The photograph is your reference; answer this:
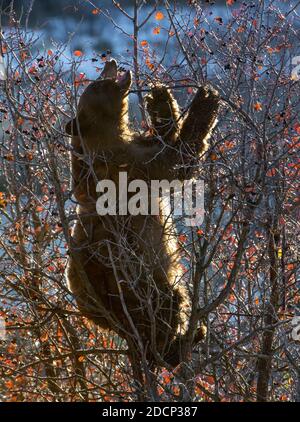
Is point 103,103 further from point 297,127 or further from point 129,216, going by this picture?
point 297,127

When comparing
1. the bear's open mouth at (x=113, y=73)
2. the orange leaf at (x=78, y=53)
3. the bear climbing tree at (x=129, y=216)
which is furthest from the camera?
the bear's open mouth at (x=113, y=73)

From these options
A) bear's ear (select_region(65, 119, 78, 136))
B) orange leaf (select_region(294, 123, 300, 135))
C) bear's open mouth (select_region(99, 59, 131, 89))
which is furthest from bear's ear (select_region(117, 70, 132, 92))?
orange leaf (select_region(294, 123, 300, 135))

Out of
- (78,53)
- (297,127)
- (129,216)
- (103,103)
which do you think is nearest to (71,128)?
(78,53)

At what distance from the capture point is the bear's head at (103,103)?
632 centimetres

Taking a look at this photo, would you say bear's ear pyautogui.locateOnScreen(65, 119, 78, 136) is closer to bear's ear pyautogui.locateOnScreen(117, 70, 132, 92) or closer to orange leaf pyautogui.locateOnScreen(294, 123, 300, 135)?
bear's ear pyautogui.locateOnScreen(117, 70, 132, 92)

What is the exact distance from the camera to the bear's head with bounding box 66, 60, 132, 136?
6.32 m

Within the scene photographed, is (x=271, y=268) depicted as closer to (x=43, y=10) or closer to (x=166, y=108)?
(x=166, y=108)

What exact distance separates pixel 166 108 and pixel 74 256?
1.79 m

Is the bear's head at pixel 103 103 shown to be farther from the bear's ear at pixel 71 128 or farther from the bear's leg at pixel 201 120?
the bear's leg at pixel 201 120

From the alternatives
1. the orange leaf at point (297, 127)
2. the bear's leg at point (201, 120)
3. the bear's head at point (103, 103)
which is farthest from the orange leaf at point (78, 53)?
the orange leaf at point (297, 127)

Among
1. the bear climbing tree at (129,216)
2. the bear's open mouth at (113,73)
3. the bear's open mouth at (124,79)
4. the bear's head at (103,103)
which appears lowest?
the bear climbing tree at (129,216)

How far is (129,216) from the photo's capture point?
5.14 metres

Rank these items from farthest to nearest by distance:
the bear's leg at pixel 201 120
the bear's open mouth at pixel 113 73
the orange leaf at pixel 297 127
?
the bear's open mouth at pixel 113 73 < the bear's leg at pixel 201 120 < the orange leaf at pixel 297 127

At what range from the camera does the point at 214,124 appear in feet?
18.8
